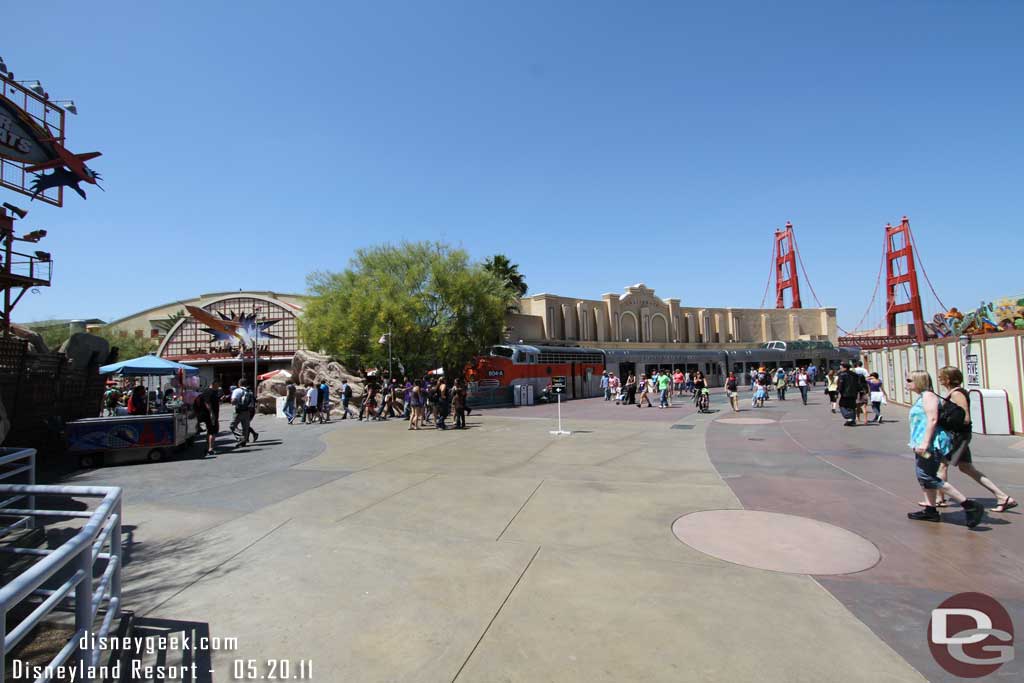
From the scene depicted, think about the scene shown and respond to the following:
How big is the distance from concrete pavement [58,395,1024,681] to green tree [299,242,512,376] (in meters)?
17.3

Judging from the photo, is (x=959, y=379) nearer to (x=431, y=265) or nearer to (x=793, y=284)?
(x=431, y=265)

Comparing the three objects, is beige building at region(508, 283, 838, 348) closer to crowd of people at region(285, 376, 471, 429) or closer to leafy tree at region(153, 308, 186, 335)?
crowd of people at region(285, 376, 471, 429)

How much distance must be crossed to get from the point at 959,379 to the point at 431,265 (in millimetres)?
25778

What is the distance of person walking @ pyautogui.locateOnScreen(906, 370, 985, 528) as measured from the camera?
214 inches

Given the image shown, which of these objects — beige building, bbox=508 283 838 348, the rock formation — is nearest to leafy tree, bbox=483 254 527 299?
beige building, bbox=508 283 838 348

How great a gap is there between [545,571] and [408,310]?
922 inches

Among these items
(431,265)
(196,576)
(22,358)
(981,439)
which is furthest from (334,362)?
(981,439)

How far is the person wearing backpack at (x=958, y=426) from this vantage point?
18.0 ft

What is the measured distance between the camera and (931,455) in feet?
18.2

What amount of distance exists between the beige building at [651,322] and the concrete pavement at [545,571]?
34454 millimetres

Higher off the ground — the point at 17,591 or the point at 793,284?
the point at 793,284

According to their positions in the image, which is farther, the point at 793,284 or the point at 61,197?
the point at 793,284

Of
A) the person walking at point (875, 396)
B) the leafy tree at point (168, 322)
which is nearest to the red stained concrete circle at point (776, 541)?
the person walking at point (875, 396)

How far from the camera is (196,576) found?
446 centimetres
